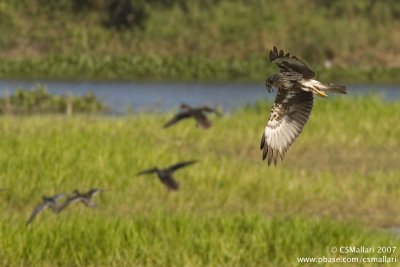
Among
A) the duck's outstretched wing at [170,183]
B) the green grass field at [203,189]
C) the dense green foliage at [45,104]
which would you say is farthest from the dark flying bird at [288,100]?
the dense green foliage at [45,104]

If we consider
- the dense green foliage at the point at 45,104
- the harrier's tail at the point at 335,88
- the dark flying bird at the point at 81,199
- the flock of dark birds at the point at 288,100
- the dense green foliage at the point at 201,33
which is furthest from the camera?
the dense green foliage at the point at 201,33

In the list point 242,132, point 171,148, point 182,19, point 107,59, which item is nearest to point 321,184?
point 171,148

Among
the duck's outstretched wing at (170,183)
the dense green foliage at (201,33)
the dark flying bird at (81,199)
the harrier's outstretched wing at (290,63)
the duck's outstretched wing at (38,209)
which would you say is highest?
the dense green foliage at (201,33)

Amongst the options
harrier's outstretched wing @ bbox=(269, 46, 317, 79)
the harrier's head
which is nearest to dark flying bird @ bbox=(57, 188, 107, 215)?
the harrier's head

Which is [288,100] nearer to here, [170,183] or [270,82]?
[270,82]

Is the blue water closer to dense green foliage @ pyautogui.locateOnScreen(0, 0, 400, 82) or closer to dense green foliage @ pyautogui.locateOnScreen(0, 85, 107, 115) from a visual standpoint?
dense green foliage @ pyautogui.locateOnScreen(0, 85, 107, 115)

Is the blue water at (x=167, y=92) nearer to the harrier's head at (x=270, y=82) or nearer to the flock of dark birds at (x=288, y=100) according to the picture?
the flock of dark birds at (x=288, y=100)

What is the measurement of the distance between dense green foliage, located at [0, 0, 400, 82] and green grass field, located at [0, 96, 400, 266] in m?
17.3

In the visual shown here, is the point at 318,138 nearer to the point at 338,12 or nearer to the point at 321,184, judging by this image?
the point at 321,184

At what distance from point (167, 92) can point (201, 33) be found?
785cm

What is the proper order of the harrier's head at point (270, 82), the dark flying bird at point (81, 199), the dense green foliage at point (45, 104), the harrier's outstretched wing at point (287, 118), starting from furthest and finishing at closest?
the dense green foliage at point (45, 104), the dark flying bird at point (81, 199), the harrier's outstretched wing at point (287, 118), the harrier's head at point (270, 82)

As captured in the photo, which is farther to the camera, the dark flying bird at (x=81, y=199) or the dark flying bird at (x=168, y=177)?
the dark flying bird at (x=168, y=177)

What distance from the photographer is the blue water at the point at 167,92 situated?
2705 cm

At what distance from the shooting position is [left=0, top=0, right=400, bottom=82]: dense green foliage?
1425 inches
